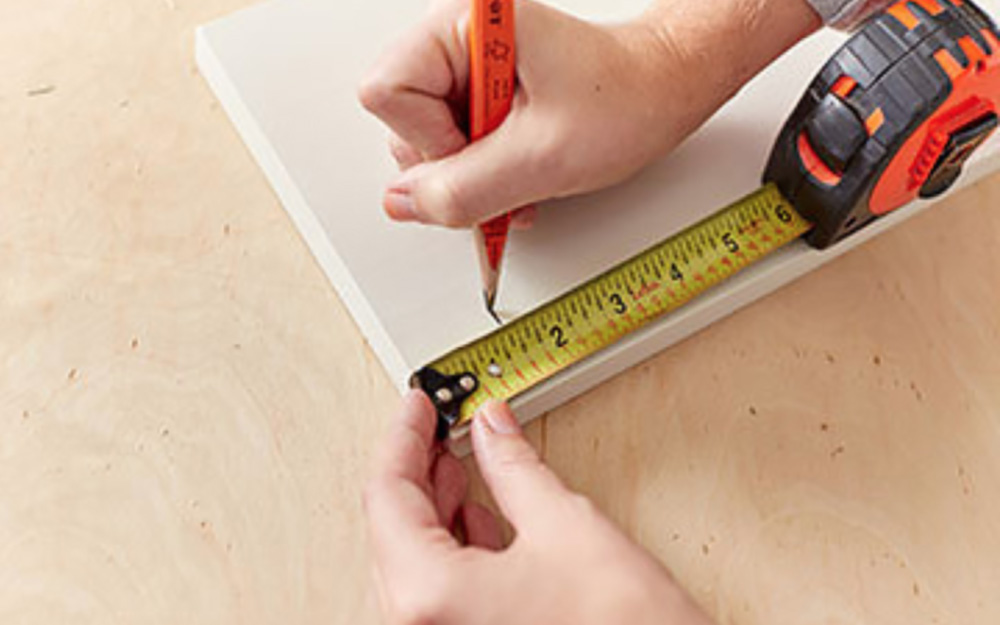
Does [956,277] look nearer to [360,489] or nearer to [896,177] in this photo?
[896,177]

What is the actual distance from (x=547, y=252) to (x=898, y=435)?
1.24 ft

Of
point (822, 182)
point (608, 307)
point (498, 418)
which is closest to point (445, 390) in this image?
point (498, 418)

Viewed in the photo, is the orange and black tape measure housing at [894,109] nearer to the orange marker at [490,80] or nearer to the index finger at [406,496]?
the orange marker at [490,80]

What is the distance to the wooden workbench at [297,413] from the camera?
0.89 meters

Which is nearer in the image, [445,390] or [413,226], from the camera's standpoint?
[445,390]

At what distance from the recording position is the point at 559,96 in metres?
0.88

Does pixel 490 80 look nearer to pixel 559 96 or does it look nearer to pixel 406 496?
pixel 559 96

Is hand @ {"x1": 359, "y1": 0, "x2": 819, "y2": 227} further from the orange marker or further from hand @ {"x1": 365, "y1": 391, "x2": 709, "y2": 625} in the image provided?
hand @ {"x1": 365, "y1": 391, "x2": 709, "y2": 625}

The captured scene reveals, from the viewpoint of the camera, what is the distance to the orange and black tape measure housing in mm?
898

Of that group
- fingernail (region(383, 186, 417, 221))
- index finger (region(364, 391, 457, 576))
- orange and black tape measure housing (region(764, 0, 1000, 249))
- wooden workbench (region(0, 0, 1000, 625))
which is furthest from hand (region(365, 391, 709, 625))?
orange and black tape measure housing (region(764, 0, 1000, 249))

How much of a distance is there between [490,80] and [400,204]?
0.16 m

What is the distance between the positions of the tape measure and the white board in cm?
3

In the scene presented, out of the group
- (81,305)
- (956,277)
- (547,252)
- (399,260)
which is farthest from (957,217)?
(81,305)

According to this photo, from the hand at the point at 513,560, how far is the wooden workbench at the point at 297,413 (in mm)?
106
